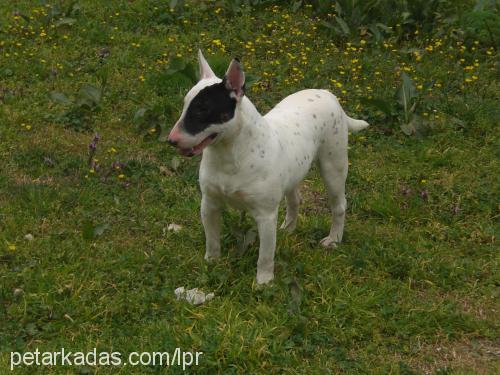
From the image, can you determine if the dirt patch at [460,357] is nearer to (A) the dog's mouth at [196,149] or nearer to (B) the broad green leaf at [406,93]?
(A) the dog's mouth at [196,149]

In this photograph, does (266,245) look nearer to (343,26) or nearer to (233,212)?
(233,212)

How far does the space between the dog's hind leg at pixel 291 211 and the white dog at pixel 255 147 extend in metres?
0.06

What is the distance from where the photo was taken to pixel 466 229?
19.7 feet

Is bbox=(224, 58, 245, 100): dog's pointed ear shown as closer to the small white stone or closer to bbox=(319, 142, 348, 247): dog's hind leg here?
bbox=(319, 142, 348, 247): dog's hind leg

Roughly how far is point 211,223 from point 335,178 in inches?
42.5

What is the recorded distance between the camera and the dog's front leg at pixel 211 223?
496cm

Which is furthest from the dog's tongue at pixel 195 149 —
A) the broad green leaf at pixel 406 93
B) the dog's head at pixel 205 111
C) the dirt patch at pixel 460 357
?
the broad green leaf at pixel 406 93

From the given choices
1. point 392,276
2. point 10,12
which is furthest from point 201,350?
point 10,12

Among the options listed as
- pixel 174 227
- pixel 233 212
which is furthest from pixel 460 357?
pixel 174 227

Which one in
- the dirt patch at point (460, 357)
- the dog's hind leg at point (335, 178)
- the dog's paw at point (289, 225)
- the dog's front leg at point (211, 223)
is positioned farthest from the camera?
the dog's paw at point (289, 225)

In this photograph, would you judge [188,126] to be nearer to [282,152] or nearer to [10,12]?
[282,152]

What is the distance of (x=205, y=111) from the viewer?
14.2ft

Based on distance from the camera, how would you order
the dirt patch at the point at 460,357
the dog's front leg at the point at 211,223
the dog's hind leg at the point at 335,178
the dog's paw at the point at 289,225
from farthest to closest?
the dog's paw at the point at 289,225
the dog's hind leg at the point at 335,178
the dog's front leg at the point at 211,223
the dirt patch at the point at 460,357

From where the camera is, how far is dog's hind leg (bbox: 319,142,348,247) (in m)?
5.45
